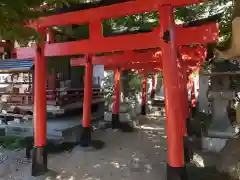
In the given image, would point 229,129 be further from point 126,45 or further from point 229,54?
point 126,45

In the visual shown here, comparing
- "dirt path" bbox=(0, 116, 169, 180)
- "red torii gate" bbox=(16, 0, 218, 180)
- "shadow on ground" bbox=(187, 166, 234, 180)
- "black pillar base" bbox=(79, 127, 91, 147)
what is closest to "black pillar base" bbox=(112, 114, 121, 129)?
"dirt path" bbox=(0, 116, 169, 180)

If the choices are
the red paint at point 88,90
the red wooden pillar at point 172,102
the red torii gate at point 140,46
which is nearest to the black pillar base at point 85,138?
the red paint at point 88,90

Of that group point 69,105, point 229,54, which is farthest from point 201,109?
point 229,54

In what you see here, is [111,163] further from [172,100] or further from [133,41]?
[133,41]

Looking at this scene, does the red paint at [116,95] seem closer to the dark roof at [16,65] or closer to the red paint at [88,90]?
the red paint at [88,90]

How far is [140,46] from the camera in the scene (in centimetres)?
504

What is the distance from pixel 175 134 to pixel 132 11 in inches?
92.5

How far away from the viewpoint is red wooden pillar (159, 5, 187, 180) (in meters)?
4.34

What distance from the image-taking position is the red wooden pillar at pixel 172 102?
4344mm

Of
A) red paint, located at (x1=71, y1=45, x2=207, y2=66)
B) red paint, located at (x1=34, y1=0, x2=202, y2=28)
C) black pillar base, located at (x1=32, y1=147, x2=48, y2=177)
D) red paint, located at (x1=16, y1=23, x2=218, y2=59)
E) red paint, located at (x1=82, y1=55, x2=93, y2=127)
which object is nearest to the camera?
red paint, located at (x1=34, y1=0, x2=202, y2=28)

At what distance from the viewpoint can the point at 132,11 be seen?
Result: 4.90 m

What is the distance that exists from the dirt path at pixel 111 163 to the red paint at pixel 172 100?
150cm

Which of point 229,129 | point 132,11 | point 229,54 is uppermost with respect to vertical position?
point 132,11

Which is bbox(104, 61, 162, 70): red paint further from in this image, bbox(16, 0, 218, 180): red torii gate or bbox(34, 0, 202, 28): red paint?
bbox(34, 0, 202, 28): red paint
